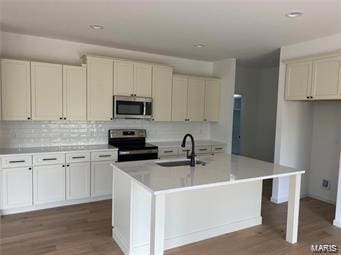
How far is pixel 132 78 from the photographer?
4.55m

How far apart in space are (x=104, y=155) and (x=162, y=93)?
5.27ft

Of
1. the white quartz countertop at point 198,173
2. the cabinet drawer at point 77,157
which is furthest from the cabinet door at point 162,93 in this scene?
the white quartz countertop at point 198,173

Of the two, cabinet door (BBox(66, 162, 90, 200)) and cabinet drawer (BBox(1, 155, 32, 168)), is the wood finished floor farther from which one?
cabinet drawer (BBox(1, 155, 32, 168))

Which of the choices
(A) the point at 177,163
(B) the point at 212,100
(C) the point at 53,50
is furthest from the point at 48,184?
(B) the point at 212,100

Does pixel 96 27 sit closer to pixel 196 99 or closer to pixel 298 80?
pixel 196 99

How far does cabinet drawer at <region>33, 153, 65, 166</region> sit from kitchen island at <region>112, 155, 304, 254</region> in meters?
1.37

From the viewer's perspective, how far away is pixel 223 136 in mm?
5539

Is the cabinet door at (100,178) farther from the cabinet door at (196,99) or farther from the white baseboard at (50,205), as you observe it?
the cabinet door at (196,99)

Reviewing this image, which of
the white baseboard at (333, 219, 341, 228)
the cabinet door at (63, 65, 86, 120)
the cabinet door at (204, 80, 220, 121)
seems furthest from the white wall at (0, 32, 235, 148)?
the white baseboard at (333, 219, 341, 228)

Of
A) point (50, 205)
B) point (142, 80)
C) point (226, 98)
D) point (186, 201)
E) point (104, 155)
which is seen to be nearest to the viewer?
point (186, 201)

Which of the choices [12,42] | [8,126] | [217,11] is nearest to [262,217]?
[217,11]

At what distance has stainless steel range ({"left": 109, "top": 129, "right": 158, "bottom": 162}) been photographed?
4.36m

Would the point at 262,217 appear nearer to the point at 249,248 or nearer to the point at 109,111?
the point at 249,248

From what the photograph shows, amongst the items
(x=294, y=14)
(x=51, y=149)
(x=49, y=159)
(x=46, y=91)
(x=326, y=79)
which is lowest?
(x=49, y=159)
